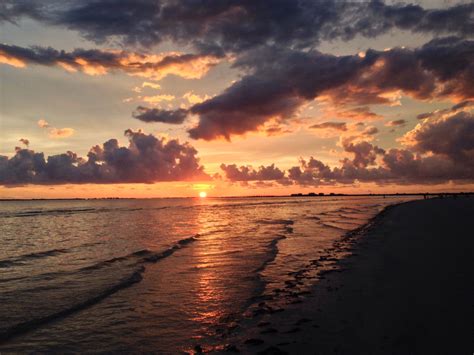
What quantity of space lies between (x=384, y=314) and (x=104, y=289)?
37.8 ft

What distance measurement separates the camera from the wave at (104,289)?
35.8ft

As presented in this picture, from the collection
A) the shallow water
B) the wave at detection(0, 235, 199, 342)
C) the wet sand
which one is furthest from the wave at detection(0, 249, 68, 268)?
the wet sand

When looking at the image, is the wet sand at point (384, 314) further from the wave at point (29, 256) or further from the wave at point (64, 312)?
the wave at point (29, 256)

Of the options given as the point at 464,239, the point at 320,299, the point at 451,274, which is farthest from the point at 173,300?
the point at 464,239

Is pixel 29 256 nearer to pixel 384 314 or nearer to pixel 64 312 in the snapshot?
pixel 64 312

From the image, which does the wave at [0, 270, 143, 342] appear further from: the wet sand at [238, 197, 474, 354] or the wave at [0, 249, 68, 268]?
the wave at [0, 249, 68, 268]

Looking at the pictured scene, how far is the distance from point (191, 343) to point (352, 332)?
166 inches

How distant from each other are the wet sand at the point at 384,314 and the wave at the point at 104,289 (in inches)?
277

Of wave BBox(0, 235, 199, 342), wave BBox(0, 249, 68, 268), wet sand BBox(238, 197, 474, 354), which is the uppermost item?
wet sand BBox(238, 197, 474, 354)

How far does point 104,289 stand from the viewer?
15.5 metres

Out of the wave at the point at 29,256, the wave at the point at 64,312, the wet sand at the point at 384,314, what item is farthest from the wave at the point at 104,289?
the wet sand at the point at 384,314

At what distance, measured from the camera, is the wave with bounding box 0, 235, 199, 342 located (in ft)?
35.8

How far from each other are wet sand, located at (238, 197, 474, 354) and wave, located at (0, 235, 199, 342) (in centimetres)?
702

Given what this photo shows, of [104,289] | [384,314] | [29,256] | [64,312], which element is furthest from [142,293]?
[29,256]
